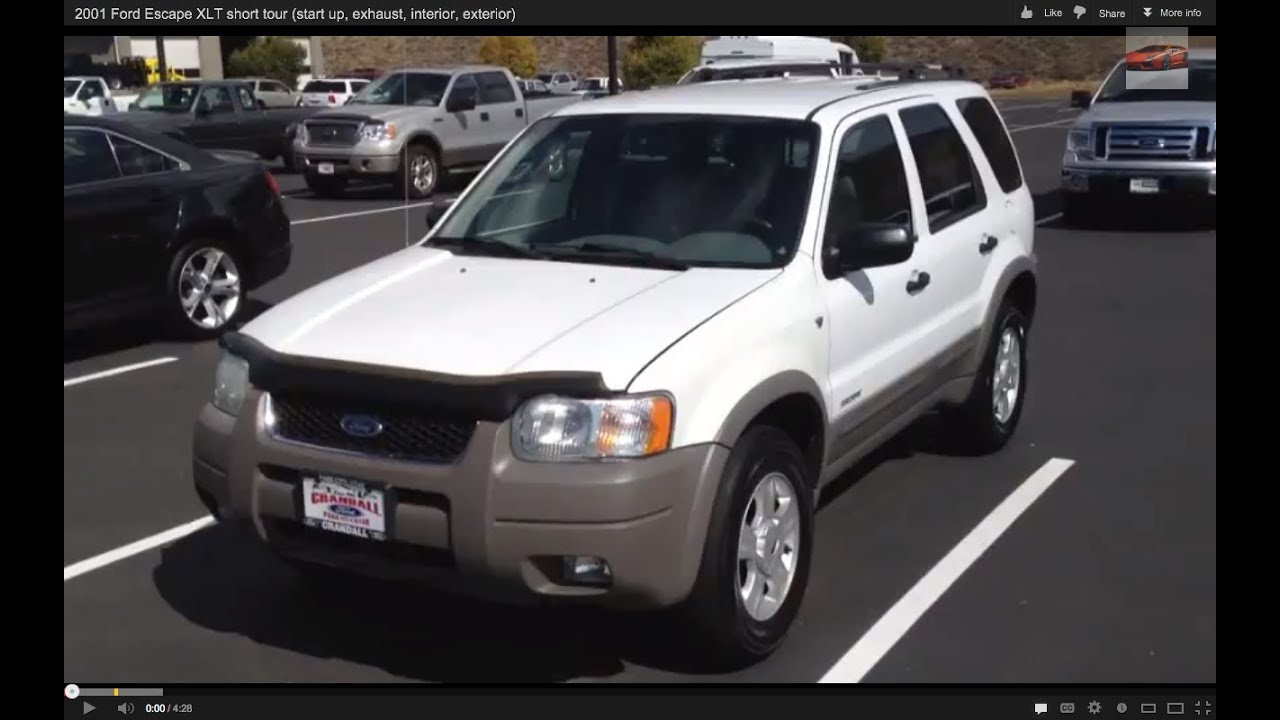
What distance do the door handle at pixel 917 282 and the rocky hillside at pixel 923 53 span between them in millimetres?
62449

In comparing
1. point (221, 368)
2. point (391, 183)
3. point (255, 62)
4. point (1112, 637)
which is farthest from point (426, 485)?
point (255, 62)

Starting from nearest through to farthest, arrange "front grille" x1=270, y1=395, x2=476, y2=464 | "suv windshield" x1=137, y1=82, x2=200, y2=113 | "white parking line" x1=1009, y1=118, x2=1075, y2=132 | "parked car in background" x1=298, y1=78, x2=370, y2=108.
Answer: "front grille" x1=270, y1=395, x2=476, y2=464, "suv windshield" x1=137, y1=82, x2=200, y2=113, "parked car in background" x1=298, y1=78, x2=370, y2=108, "white parking line" x1=1009, y1=118, x2=1075, y2=132

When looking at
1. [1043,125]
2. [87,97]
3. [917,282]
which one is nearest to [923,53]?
[1043,125]

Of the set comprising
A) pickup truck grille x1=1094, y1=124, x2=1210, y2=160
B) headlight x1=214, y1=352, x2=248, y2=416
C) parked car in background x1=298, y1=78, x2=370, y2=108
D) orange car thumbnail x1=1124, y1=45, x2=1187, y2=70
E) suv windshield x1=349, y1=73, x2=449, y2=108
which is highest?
parked car in background x1=298, y1=78, x2=370, y2=108

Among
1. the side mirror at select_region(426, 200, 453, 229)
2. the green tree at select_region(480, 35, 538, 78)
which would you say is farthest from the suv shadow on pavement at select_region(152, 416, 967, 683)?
the green tree at select_region(480, 35, 538, 78)

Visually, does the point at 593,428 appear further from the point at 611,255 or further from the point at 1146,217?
the point at 1146,217

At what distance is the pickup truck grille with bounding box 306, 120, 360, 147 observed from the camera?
19375mm

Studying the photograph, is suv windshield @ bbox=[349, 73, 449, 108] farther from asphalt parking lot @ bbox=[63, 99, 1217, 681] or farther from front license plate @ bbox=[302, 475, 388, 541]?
front license plate @ bbox=[302, 475, 388, 541]

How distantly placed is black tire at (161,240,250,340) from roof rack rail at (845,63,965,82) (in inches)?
182

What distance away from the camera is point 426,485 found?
13.1ft

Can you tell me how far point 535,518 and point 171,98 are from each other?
67.7 ft

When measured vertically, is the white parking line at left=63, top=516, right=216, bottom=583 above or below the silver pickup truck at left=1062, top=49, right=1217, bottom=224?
below

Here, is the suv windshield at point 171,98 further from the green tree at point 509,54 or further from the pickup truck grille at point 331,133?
the green tree at point 509,54
